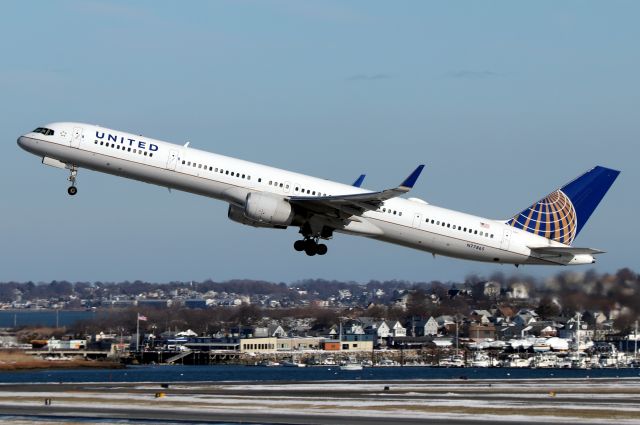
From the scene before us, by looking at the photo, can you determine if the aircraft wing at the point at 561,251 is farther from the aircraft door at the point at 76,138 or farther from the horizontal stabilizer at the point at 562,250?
the aircraft door at the point at 76,138

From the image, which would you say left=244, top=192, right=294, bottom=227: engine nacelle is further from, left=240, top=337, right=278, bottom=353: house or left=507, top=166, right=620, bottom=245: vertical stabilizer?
left=240, top=337, right=278, bottom=353: house

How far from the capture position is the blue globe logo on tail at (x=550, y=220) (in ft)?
226

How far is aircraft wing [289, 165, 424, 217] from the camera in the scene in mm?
60756

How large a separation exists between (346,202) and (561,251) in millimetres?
13160

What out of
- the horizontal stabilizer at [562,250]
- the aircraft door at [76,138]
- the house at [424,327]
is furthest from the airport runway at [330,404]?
the house at [424,327]

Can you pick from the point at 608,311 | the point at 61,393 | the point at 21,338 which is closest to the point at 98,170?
the point at 61,393

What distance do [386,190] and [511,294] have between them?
3947cm

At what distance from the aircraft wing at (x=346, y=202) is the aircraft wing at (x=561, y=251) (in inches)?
421

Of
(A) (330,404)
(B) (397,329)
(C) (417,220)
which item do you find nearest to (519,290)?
(C) (417,220)

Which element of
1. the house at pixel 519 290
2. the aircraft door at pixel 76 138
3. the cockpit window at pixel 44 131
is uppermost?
the cockpit window at pixel 44 131

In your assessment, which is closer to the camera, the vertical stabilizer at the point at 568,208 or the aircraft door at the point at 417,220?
the aircraft door at the point at 417,220

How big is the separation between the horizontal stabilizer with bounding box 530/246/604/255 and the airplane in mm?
55

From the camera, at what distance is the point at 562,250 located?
66.4 m

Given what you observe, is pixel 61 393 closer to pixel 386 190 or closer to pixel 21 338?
pixel 386 190
